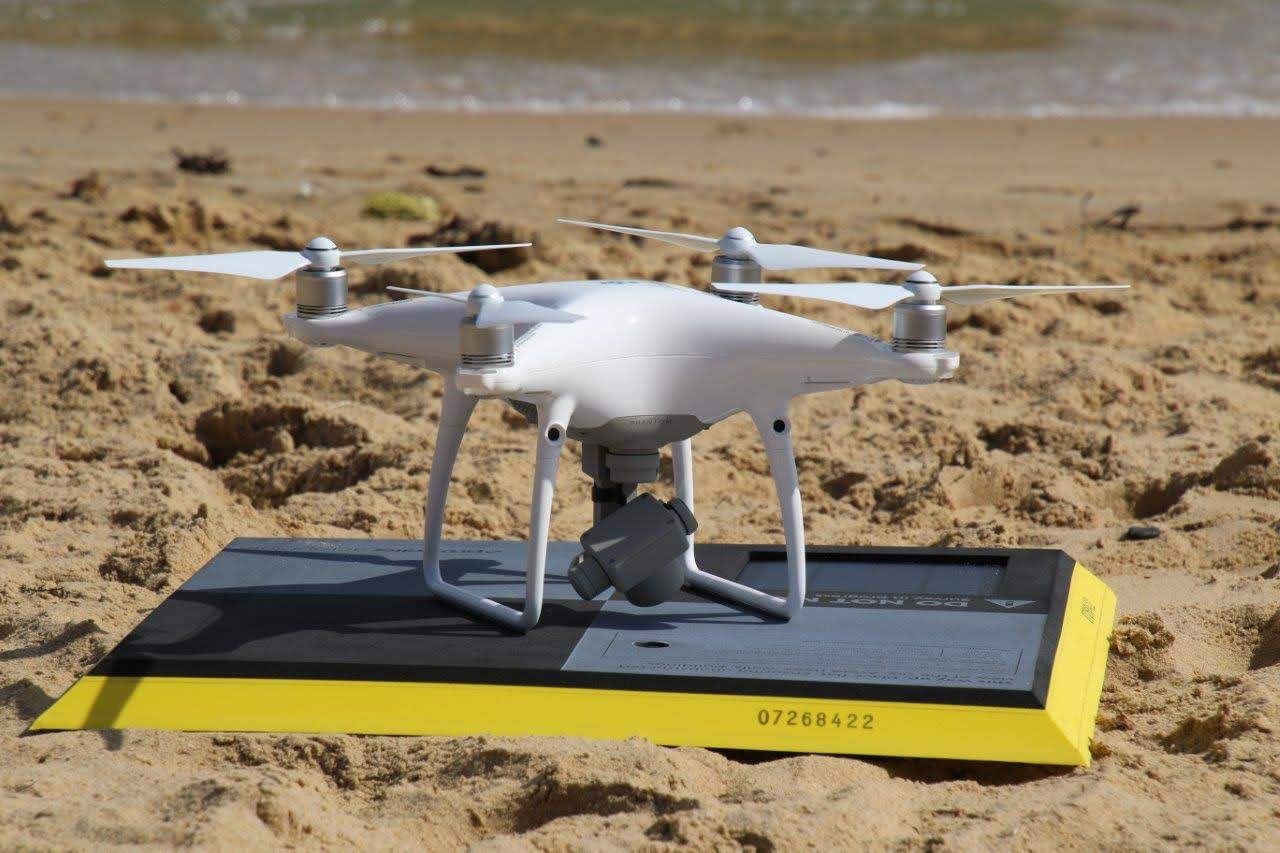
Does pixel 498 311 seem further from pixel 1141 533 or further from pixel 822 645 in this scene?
pixel 1141 533

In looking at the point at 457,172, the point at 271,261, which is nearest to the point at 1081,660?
the point at 271,261

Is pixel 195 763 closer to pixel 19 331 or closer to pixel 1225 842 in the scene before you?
pixel 1225 842

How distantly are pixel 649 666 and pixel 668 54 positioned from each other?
49.4ft

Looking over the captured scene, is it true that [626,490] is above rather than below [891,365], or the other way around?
below

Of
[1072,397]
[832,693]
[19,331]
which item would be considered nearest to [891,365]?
[832,693]

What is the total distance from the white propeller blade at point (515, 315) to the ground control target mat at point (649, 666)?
0.76 meters

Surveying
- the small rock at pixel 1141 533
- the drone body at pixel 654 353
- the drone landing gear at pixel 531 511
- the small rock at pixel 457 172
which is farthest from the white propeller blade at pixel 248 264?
the small rock at pixel 457 172

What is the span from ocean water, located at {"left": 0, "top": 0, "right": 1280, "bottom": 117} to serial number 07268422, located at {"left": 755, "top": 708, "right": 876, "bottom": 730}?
1108 cm

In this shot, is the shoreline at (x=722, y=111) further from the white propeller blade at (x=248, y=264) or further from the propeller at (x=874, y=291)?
the propeller at (x=874, y=291)

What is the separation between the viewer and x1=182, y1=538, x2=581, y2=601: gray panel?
3.76 m

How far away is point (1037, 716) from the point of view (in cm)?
298

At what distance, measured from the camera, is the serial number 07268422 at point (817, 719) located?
3.02 m

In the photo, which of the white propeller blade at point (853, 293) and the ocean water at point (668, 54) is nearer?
the white propeller blade at point (853, 293)

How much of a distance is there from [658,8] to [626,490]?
17598 millimetres
